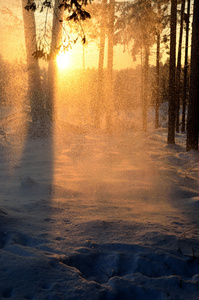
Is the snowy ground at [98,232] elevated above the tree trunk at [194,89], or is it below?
below

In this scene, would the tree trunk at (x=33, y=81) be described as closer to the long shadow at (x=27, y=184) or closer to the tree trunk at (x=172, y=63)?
the long shadow at (x=27, y=184)

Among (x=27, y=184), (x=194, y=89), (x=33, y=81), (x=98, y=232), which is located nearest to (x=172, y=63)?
(x=194, y=89)

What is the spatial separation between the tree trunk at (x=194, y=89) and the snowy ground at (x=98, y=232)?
120 inches

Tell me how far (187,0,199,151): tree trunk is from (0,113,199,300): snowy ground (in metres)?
3.04

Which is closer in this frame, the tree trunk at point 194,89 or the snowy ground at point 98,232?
the snowy ground at point 98,232

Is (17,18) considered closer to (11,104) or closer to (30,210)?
(11,104)

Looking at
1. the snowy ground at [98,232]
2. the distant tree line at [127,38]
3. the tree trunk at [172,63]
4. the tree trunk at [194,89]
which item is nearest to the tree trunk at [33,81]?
the distant tree line at [127,38]

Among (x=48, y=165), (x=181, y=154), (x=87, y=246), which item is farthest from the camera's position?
(x=181, y=154)

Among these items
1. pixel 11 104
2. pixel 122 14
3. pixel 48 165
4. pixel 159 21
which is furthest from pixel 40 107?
pixel 11 104

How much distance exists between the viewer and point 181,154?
908 cm

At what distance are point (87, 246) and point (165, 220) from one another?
136 centimetres

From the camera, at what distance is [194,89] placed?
28.9ft

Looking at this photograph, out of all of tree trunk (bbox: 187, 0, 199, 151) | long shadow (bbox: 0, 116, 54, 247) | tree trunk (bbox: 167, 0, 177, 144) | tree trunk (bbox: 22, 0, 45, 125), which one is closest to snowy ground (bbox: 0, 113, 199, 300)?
long shadow (bbox: 0, 116, 54, 247)

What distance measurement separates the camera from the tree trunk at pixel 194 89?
28.3 ft
